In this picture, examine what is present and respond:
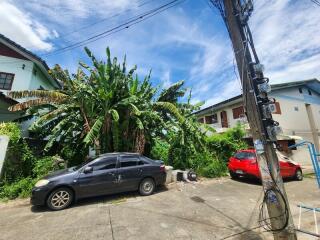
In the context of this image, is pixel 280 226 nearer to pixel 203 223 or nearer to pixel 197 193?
pixel 203 223

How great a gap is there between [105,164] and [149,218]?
282 centimetres

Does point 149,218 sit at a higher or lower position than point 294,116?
lower

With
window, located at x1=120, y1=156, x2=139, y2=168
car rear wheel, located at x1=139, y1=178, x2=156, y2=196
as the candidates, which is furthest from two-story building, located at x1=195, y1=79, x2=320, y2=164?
window, located at x1=120, y1=156, x2=139, y2=168

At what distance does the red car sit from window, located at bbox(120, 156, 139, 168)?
19.9 ft

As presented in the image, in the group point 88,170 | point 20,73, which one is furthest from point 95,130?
point 20,73

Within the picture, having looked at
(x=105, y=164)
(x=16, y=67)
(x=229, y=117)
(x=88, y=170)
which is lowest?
(x=88, y=170)

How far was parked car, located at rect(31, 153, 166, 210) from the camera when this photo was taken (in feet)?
21.2

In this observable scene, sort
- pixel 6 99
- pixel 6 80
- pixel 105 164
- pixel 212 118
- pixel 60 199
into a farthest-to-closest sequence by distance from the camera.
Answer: pixel 212 118 < pixel 6 80 < pixel 6 99 < pixel 105 164 < pixel 60 199

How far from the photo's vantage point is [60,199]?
21.6 ft

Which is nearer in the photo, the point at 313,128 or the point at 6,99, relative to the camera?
the point at 6,99

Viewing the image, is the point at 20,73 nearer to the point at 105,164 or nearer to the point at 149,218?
the point at 105,164

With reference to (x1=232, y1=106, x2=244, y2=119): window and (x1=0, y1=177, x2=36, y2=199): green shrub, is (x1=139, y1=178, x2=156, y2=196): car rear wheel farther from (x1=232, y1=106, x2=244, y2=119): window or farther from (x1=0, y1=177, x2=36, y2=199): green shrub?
(x1=232, y1=106, x2=244, y2=119): window

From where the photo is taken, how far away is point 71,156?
1178cm

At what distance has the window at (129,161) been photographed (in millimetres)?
8086
